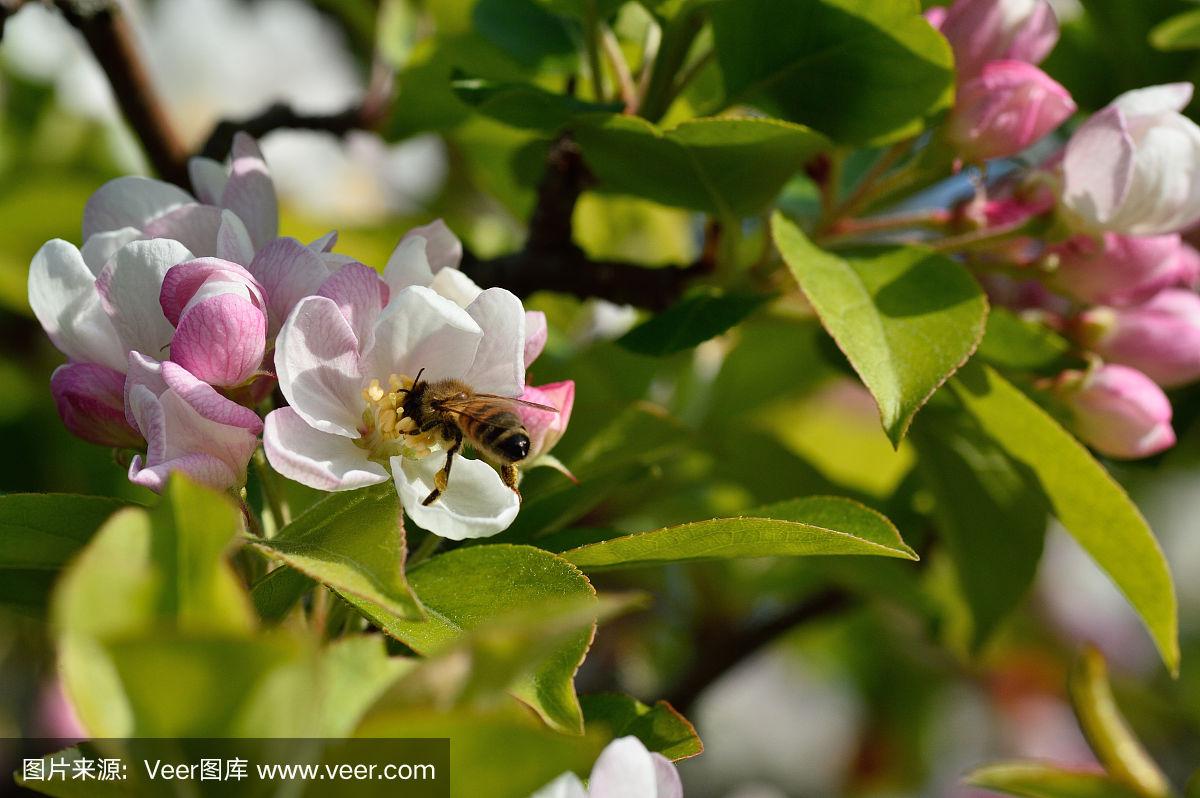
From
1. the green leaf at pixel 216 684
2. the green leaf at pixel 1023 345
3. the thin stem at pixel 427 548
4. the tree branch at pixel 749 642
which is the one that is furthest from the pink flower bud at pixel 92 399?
the tree branch at pixel 749 642

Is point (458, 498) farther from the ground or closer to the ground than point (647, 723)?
farther from the ground

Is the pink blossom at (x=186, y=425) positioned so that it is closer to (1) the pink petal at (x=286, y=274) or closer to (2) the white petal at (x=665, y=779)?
(1) the pink petal at (x=286, y=274)

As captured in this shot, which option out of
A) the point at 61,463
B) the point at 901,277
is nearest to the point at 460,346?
the point at 901,277

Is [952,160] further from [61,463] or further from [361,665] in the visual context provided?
[61,463]

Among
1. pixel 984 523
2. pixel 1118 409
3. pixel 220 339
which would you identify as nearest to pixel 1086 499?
pixel 1118 409

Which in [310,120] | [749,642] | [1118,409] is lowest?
[749,642]

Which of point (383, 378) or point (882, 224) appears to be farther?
point (882, 224)

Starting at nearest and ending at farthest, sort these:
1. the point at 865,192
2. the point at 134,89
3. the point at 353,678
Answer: the point at 353,678
the point at 865,192
the point at 134,89

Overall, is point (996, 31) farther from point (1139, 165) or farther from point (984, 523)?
point (984, 523)
